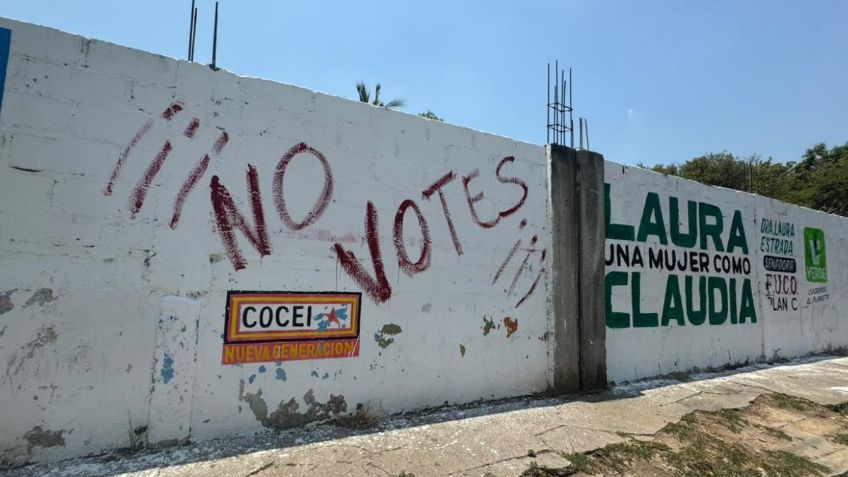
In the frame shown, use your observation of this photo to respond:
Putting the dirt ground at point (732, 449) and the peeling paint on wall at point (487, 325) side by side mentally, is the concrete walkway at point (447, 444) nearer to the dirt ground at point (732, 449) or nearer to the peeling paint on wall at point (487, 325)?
the dirt ground at point (732, 449)

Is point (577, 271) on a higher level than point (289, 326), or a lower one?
higher

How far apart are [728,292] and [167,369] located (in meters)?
7.41

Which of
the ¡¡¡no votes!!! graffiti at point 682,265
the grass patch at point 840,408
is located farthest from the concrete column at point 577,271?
the grass patch at point 840,408

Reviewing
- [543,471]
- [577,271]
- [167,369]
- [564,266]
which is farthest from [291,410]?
[577,271]

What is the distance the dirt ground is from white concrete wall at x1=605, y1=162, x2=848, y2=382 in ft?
4.14

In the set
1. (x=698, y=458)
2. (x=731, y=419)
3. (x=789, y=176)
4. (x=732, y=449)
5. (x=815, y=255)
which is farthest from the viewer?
(x=789, y=176)

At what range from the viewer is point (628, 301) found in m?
5.89

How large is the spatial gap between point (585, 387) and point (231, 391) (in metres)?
3.68

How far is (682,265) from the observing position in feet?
21.6

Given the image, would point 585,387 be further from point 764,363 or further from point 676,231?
point 764,363

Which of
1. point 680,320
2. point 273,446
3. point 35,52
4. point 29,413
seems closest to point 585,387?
point 680,320

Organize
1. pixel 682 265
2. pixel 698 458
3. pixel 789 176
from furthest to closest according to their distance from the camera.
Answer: pixel 789 176, pixel 682 265, pixel 698 458

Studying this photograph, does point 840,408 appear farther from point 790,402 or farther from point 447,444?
point 447,444

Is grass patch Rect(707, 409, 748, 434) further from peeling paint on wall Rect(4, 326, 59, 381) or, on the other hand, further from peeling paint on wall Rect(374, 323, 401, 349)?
peeling paint on wall Rect(4, 326, 59, 381)
